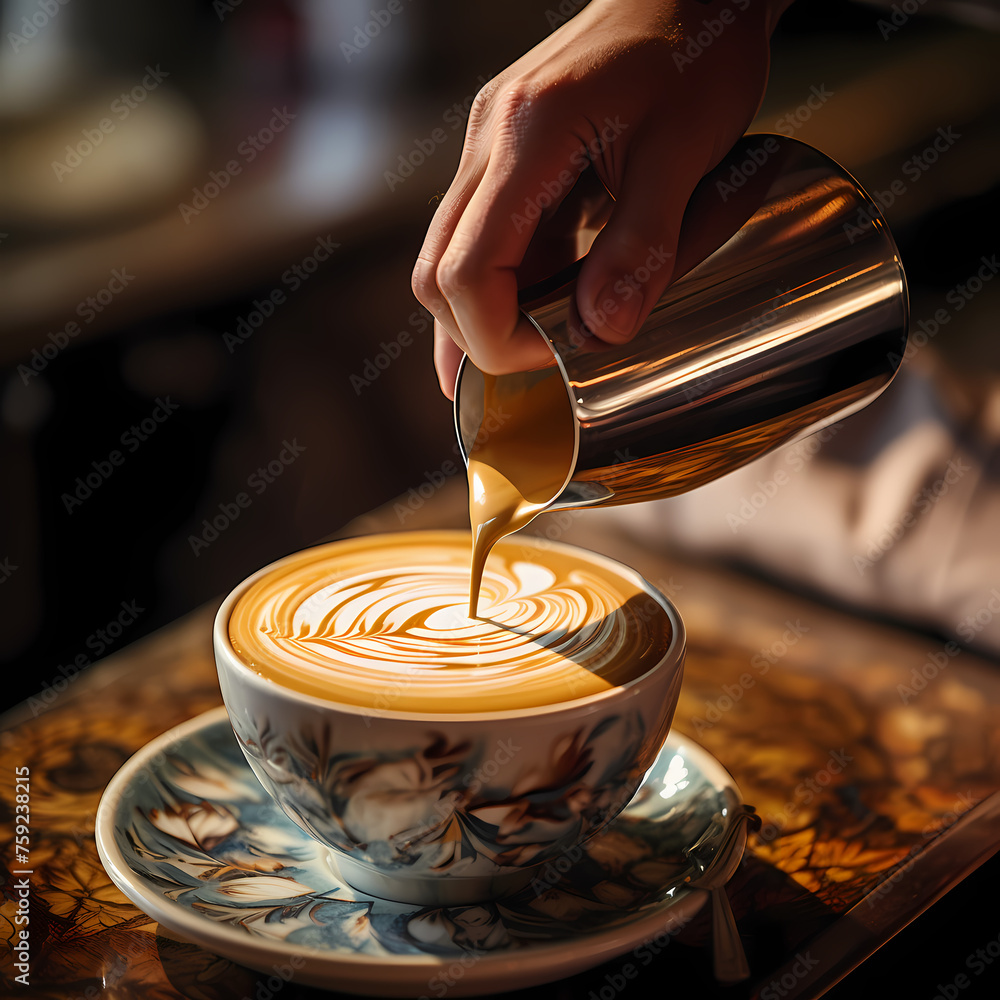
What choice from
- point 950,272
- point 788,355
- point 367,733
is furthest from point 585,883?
point 950,272

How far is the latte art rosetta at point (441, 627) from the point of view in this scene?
643mm

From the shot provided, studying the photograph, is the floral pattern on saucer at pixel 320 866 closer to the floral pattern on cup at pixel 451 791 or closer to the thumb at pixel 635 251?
the floral pattern on cup at pixel 451 791

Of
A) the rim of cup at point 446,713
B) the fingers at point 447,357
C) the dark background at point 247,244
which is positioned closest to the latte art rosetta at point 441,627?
the rim of cup at point 446,713

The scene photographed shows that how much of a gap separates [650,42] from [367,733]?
460 mm

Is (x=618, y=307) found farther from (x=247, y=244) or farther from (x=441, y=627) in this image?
(x=247, y=244)

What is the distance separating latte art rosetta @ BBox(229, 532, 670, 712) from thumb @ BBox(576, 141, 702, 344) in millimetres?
201

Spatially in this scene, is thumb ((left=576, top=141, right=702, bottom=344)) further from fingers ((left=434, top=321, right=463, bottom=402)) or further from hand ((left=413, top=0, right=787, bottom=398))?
fingers ((left=434, top=321, right=463, bottom=402))

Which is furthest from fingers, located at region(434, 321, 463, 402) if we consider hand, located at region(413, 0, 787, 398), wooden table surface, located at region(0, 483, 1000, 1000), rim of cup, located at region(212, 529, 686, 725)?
wooden table surface, located at region(0, 483, 1000, 1000)

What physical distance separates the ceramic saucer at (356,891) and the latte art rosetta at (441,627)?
0.45ft

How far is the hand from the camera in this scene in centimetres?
63

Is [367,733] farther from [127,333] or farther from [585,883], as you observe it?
[127,333]

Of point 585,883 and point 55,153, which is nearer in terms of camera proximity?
point 585,883

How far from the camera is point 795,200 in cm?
70

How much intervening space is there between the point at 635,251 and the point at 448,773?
314mm
